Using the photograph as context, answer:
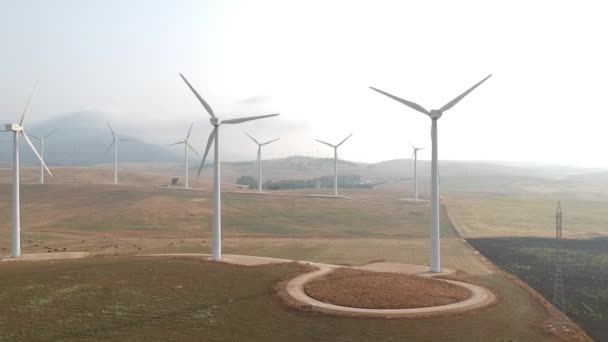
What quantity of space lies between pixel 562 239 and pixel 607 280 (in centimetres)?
3930

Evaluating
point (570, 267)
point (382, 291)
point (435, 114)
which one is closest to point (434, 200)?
point (435, 114)

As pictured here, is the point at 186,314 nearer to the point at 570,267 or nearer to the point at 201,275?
the point at 201,275

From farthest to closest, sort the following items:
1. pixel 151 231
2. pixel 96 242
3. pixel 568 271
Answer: pixel 151 231 < pixel 96 242 < pixel 568 271

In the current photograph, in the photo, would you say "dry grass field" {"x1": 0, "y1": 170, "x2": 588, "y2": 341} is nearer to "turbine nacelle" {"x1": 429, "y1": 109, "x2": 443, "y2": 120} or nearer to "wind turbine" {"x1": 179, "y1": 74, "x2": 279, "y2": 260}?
"wind turbine" {"x1": 179, "y1": 74, "x2": 279, "y2": 260}

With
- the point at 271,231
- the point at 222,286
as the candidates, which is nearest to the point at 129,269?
the point at 222,286

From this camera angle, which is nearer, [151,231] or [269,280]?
[269,280]

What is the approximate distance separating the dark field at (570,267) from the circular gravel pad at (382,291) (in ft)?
31.5

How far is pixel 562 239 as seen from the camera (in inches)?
3605

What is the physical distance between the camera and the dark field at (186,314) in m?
34.8

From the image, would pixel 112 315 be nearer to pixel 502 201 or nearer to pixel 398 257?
pixel 398 257

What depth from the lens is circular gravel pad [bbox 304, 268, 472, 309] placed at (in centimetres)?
4234

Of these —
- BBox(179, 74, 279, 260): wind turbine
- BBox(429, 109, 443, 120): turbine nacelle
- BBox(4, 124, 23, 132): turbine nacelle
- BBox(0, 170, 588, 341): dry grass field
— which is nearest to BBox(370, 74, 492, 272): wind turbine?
BBox(429, 109, 443, 120): turbine nacelle

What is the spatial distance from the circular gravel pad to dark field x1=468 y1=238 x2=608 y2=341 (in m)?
9.61

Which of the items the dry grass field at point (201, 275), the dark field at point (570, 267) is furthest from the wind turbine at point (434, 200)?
the dark field at point (570, 267)
